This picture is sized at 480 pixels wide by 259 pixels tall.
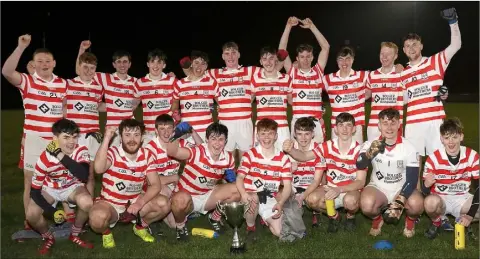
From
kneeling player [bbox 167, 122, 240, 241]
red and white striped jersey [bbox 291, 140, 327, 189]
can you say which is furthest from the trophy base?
red and white striped jersey [bbox 291, 140, 327, 189]

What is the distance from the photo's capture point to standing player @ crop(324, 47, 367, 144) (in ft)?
17.5

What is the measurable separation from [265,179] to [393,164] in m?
1.11

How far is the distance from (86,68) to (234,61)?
1.55 metres

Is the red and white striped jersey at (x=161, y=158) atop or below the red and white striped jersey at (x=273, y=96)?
below

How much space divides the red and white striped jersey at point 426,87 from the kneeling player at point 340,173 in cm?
90

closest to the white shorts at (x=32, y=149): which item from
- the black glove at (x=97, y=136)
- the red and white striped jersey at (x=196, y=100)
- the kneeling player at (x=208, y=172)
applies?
the black glove at (x=97, y=136)

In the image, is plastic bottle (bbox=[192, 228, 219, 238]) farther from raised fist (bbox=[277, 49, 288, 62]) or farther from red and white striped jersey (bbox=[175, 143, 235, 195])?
raised fist (bbox=[277, 49, 288, 62])

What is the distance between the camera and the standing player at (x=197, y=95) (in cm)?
536

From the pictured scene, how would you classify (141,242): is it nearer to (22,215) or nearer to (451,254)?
(22,215)

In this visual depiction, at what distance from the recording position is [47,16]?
20906 mm

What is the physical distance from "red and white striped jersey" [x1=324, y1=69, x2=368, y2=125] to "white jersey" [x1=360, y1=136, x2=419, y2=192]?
980 mm

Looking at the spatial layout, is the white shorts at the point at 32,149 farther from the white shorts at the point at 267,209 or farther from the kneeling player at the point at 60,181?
the white shorts at the point at 267,209

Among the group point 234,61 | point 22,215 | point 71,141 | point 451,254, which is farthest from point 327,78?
point 22,215

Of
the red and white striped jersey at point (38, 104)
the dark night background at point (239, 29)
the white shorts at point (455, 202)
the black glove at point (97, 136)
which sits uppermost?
the dark night background at point (239, 29)
